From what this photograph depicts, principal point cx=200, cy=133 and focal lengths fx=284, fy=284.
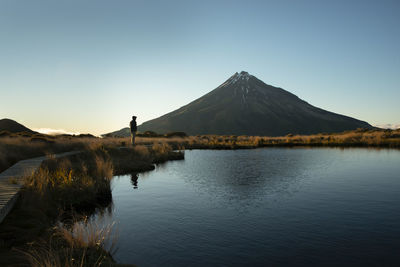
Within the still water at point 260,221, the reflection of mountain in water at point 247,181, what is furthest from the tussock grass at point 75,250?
the reflection of mountain in water at point 247,181

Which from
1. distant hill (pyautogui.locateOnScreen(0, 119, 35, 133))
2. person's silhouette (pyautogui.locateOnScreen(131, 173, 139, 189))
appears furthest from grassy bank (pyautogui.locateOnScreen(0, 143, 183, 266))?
distant hill (pyautogui.locateOnScreen(0, 119, 35, 133))

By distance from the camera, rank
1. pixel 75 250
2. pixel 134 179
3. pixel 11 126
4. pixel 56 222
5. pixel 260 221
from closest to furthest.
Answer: pixel 75 250 < pixel 56 222 < pixel 260 221 < pixel 134 179 < pixel 11 126

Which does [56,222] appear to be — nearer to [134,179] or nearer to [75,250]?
[75,250]

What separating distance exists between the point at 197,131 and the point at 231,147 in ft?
461

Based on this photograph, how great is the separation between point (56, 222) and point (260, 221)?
23.2 ft

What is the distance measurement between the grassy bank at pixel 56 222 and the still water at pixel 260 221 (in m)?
1.04

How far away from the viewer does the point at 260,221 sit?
1015 centimetres

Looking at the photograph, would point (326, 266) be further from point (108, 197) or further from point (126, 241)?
point (108, 197)

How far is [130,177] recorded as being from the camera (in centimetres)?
2066

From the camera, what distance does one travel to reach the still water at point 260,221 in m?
7.48

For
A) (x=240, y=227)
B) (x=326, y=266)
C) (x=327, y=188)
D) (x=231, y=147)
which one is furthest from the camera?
(x=231, y=147)

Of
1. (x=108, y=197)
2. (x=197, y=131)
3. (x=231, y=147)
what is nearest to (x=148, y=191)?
(x=108, y=197)

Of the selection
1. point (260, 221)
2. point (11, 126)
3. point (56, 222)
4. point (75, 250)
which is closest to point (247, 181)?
point (260, 221)

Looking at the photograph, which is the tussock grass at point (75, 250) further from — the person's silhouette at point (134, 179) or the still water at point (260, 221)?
the person's silhouette at point (134, 179)
